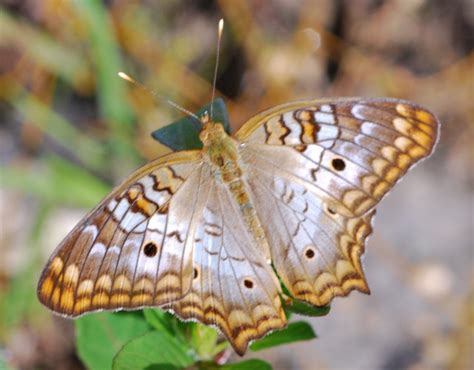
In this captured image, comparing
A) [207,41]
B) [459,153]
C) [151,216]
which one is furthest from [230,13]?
[151,216]

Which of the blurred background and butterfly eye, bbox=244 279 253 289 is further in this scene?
the blurred background

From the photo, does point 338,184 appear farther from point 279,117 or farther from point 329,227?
point 279,117

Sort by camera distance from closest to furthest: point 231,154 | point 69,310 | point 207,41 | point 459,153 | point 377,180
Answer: point 69,310, point 377,180, point 231,154, point 459,153, point 207,41

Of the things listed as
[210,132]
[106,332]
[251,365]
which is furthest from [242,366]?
[210,132]

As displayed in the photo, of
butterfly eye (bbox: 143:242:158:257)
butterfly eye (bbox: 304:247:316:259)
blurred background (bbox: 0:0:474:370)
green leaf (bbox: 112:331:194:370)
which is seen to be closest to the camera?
green leaf (bbox: 112:331:194:370)

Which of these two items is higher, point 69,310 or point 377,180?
point 377,180

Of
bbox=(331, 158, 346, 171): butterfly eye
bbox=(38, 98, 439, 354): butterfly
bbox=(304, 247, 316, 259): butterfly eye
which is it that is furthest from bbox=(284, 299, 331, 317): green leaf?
bbox=(331, 158, 346, 171): butterfly eye

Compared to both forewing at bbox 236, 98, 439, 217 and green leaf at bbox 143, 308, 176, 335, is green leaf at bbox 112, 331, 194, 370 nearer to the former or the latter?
green leaf at bbox 143, 308, 176, 335
